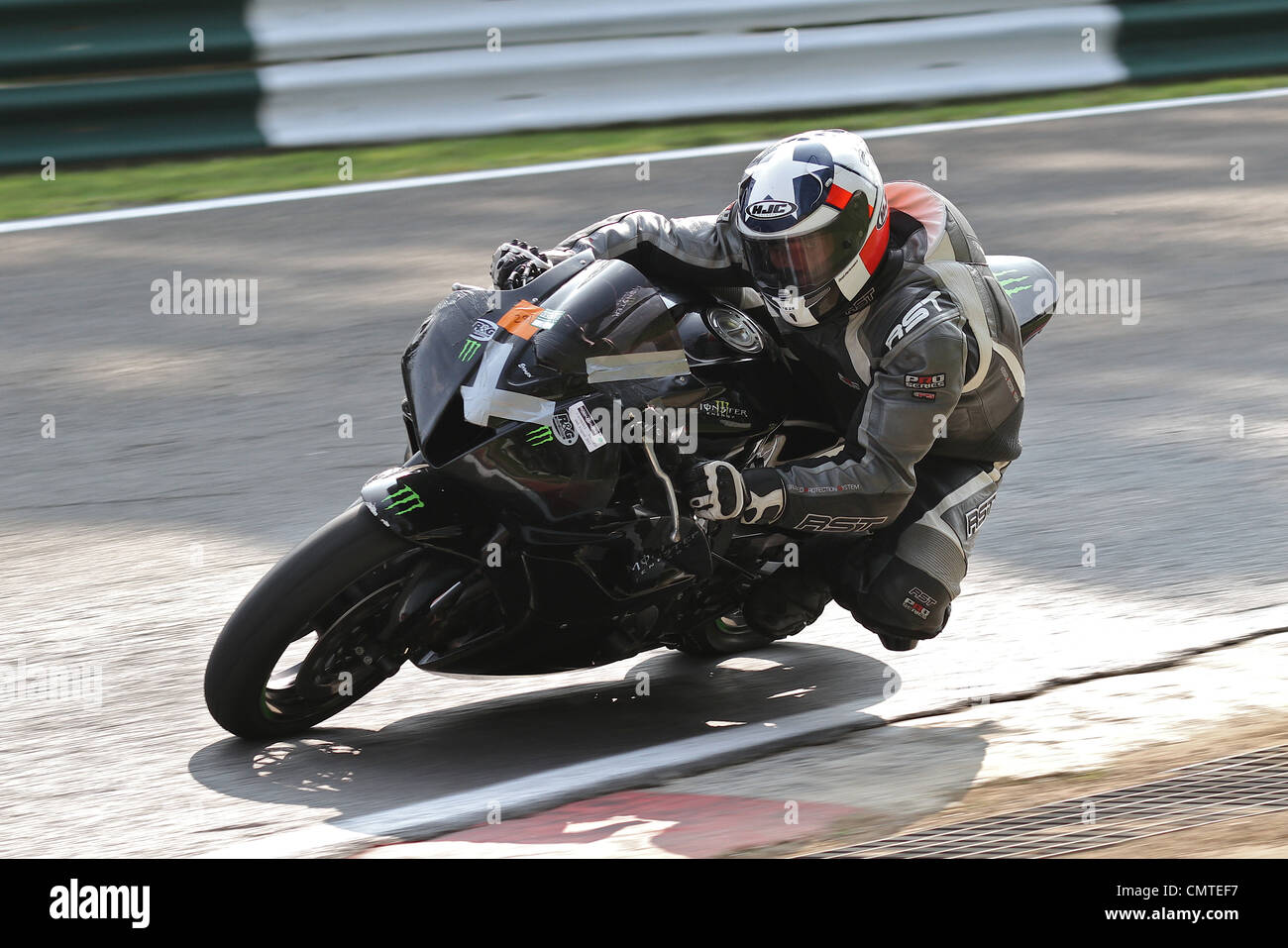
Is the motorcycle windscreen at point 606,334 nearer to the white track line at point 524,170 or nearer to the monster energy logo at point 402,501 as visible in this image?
the monster energy logo at point 402,501

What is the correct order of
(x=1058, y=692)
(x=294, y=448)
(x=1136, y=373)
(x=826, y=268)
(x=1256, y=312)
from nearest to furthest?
(x=826, y=268) < (x=1058, y=692) < (x=294, y=448) < (x=1136, y=373) < (x=1256, y=312)

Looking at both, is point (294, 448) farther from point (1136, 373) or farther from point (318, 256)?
point (1136, 373)

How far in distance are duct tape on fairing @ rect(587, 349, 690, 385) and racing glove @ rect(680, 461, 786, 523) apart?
0.24 meters

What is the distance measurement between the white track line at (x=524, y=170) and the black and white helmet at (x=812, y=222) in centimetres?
603

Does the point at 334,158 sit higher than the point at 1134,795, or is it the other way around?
the point at 334,158

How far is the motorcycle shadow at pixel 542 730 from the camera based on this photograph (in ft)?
13.9

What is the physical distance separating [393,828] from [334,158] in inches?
290

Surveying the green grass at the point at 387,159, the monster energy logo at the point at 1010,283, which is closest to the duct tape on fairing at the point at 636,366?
the monster energy logo at the point at 1010,283

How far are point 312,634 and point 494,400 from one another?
2.70 feet

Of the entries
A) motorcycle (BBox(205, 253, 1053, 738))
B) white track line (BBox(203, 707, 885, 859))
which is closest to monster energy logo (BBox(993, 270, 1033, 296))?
motorcycle (BBox(205, 253, 1053, 738))

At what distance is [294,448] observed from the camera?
6586 millimetres

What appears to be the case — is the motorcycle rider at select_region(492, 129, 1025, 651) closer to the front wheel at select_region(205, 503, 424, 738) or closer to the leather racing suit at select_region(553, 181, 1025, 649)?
the leather racing suit at select_region(553, 181, 1025, 649)

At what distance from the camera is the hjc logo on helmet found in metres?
4.26
